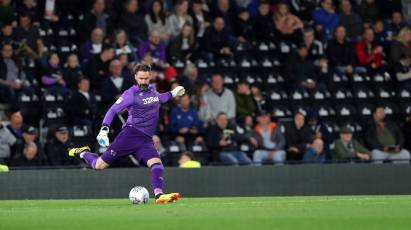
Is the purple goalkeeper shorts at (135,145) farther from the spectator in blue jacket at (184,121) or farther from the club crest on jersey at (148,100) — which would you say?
the spectator in blue jacket at (184,121)

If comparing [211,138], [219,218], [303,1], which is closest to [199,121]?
[211,138]

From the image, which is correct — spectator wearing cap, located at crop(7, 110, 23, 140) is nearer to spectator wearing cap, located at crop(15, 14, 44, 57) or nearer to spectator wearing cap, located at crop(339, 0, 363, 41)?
spectator wearing cap, located at crop(15, 14, 44, 57)

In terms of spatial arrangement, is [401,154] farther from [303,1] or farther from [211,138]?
[303,1]

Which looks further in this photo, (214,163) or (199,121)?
(199,121)

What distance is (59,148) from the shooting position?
21.0 metres

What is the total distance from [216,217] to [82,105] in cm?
1036

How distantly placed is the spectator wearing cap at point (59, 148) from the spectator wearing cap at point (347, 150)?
19.0ft

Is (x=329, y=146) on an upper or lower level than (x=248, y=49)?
lower

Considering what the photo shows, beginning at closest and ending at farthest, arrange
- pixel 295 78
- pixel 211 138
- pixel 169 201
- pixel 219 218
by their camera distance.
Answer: pixel 219 218 → pixel 169 201 → pixel 211 138 → pixel 295 78

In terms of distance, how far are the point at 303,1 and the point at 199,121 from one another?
6.27m

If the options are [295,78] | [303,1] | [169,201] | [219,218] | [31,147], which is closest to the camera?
[219,218]

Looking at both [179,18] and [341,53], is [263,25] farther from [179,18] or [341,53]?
[179,18]

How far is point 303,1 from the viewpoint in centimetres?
2792

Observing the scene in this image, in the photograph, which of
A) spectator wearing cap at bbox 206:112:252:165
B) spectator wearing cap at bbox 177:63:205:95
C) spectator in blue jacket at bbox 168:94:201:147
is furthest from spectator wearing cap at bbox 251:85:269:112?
spectator in blue jacket at bbox 168:94:201:147
